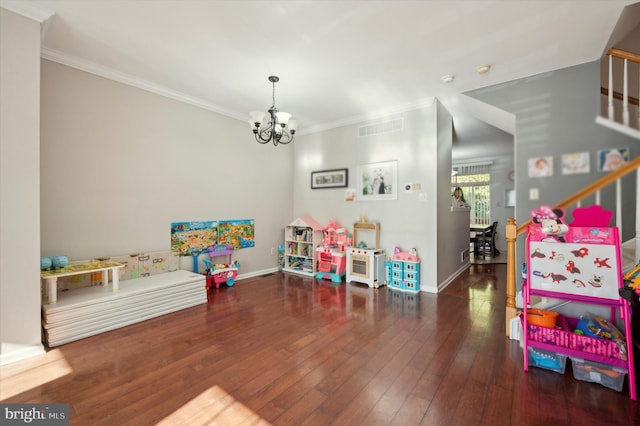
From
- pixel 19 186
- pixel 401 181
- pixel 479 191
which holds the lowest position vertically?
pixel 479 191

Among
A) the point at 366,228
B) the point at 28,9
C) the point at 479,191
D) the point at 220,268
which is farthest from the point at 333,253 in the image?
the point at 28,9

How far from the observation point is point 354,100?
383 cm

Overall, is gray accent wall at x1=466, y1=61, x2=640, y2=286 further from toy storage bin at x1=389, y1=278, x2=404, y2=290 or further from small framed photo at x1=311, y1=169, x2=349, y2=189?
small framed photo at x1=311, y1=169, x2=349, y2=189

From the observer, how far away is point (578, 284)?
1.42m

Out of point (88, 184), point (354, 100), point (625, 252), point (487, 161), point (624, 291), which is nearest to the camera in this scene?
point (487, 161)

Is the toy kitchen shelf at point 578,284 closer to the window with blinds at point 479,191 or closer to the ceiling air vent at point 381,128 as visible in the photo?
the window with blinds at point 479,191

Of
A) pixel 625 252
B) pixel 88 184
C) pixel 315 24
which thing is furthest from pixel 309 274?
pixel 625 252

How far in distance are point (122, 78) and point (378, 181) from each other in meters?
3.54

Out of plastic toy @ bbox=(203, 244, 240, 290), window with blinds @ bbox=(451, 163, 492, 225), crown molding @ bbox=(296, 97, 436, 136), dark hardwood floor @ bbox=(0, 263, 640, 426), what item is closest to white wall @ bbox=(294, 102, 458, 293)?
crown molding @ bbox=(296, 97, 436, 136)

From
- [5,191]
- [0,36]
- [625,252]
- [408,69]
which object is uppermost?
[408,69]

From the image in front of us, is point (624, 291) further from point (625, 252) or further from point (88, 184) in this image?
point (88, 184)

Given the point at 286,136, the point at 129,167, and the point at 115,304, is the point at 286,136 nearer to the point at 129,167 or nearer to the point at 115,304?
the point at 129,167

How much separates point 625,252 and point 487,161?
76cm

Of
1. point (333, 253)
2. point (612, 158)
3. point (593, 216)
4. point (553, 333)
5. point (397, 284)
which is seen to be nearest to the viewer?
point (612, 158)
